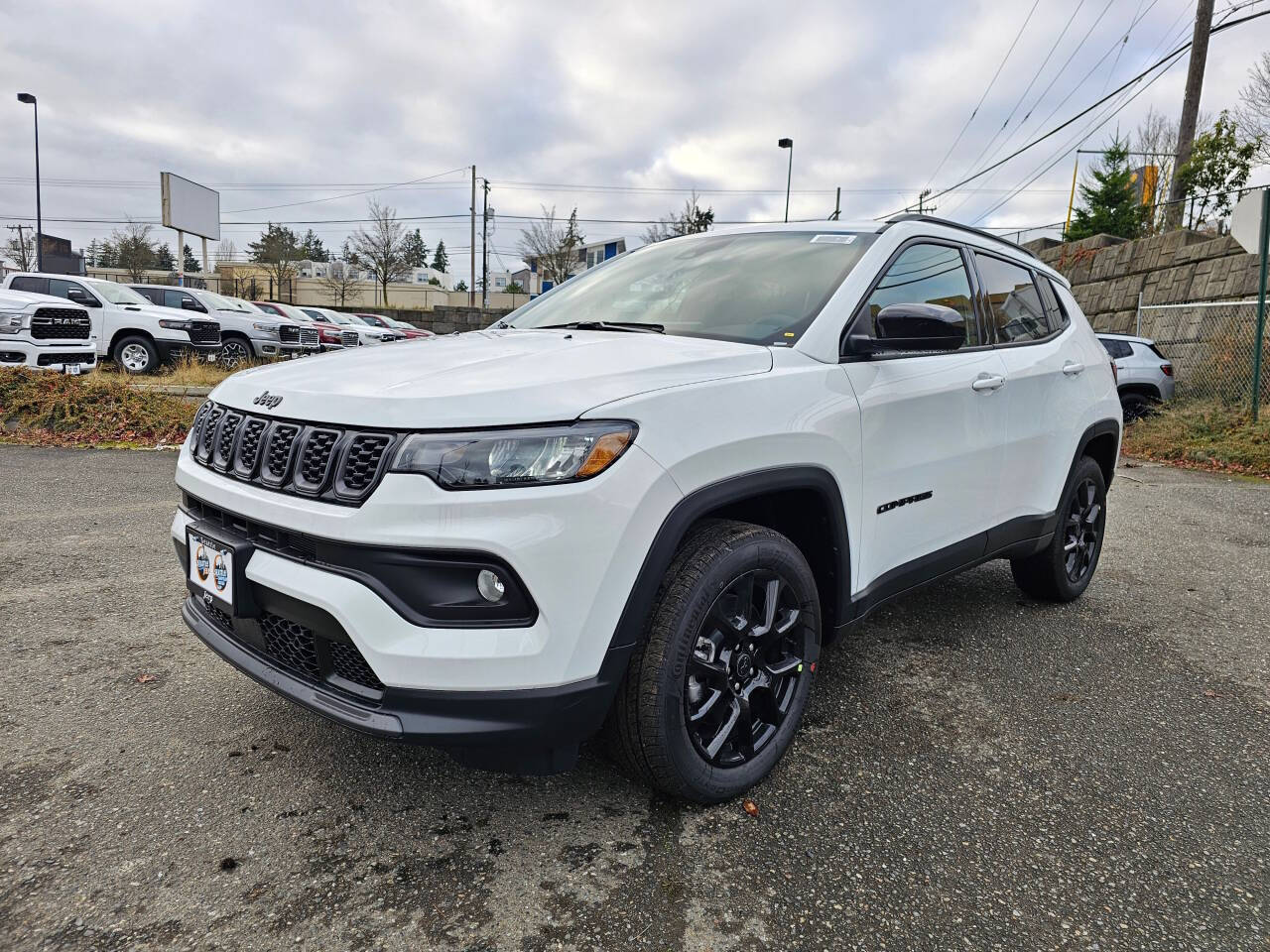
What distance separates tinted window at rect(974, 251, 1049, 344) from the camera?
3.55 meters

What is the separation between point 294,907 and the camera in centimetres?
186

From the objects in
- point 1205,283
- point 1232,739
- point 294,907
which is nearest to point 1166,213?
point 1205,283

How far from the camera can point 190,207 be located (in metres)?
36.0

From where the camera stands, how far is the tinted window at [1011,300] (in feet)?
11.6

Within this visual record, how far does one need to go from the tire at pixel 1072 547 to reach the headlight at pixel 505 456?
290 cm

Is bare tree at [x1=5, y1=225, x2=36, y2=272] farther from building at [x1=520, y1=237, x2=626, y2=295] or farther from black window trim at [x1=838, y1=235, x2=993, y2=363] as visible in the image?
black window trim at [x1=838, y1=235, x2=993, y2=363]

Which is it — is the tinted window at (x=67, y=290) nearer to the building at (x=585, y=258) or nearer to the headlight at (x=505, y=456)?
the headlight at (x=505, y=456)

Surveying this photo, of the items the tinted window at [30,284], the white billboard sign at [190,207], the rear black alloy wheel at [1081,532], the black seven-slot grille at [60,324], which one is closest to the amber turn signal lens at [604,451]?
the rear black alloy wheel at [1081,532]

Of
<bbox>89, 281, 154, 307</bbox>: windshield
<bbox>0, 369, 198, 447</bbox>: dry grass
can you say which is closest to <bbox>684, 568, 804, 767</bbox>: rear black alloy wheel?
<bbox>0, 369, 198, 447</bbox>: dry grass

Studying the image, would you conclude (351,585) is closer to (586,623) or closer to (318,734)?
(586,623)

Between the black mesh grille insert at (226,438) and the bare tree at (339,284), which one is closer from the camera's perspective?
the black mesh grille insert at (226,438)

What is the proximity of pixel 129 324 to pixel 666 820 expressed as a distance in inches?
556

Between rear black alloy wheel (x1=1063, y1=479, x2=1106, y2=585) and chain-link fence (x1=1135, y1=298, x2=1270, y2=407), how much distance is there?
8086 millimetres

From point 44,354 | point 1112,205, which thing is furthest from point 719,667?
point 1112,205
